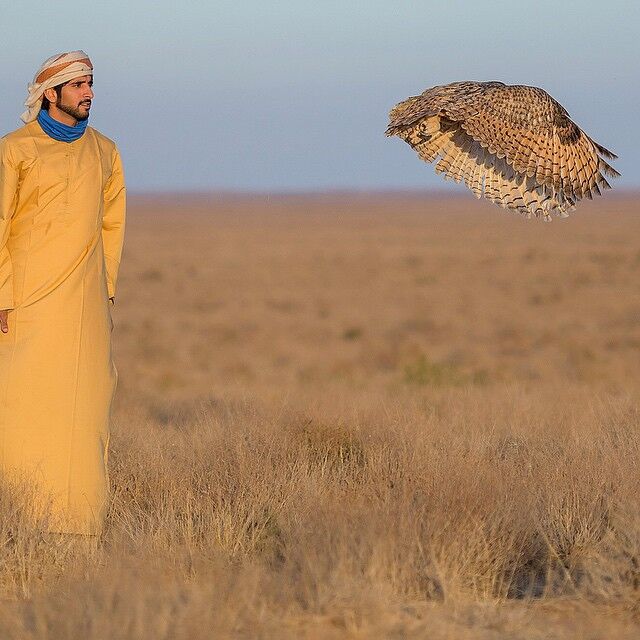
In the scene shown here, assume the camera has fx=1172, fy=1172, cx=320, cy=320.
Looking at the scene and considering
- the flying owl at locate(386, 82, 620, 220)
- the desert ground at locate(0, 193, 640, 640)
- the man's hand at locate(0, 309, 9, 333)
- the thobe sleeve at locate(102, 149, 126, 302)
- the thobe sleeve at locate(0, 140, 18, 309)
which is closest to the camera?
the desert ground at locate(0, 193, 640, 640)

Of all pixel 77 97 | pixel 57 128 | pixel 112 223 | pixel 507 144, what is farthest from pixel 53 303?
pixel 507 144

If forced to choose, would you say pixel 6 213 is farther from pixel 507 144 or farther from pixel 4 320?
pixel 507 144

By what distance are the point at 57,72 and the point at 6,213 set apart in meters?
0.58

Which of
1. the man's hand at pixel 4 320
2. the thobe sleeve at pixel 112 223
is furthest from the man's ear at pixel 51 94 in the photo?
the man's hand at pixel 4 320

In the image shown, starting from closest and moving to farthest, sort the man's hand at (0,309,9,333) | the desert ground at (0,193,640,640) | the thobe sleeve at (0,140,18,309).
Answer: the desert ground at (0,193,640,640) < the thobe sleeve at (0,140,18,309) < the man's hand at (0,309,9,333)

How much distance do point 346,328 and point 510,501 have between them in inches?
668

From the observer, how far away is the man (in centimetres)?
452

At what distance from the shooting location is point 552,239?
55375 millimetres

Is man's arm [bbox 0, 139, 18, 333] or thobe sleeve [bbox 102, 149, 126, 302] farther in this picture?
thobe sleeve [bbox 102, 149, 126, 302]

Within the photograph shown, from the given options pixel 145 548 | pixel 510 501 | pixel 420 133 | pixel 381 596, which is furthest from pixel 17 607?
pixel 420 133

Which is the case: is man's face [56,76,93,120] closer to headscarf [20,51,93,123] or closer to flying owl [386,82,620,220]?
headscarf [20,51,93,123]

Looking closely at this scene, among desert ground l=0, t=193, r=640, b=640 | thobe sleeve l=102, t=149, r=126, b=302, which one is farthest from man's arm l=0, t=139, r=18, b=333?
desert ground l=0, t=193, r=640, b=640

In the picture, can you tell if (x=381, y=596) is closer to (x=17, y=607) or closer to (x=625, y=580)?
(x=625, y=580)

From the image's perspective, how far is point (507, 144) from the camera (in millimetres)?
5512
